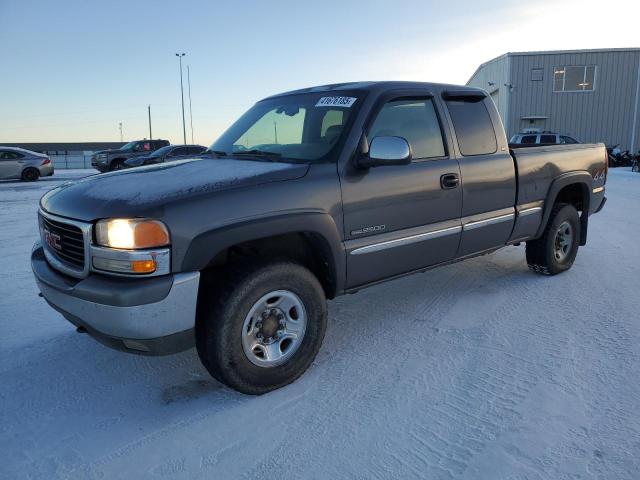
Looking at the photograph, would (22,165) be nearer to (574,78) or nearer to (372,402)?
(372,402)

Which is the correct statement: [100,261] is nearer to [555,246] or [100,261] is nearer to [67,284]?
[67,284]

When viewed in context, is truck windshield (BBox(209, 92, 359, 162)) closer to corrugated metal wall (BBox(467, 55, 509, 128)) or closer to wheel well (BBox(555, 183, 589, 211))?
wheel well (BBox(555, 183, 589, 211))

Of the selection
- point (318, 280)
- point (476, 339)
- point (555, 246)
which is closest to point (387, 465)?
point (318, 280)

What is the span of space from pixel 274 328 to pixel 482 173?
7.38 ft

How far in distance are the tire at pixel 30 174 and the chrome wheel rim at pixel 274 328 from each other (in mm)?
19934

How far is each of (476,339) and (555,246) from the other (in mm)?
2164

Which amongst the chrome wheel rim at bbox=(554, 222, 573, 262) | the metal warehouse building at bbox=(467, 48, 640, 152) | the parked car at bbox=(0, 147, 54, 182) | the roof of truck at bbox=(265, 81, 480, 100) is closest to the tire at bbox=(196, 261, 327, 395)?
the roof of truck at bbox=(265, 81, 480, 100)

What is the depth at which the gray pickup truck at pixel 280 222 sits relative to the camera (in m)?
2.50

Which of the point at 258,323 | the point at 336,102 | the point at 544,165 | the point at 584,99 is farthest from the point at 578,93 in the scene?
the point at 258,323

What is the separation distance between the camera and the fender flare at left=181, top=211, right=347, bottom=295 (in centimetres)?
254

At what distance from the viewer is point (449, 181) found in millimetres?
3762

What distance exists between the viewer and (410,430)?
8.17 ft

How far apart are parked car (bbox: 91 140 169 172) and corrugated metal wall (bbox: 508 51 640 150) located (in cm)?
2121

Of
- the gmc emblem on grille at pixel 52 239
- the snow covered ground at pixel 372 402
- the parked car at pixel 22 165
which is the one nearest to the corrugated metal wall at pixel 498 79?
the parked car at pixel 22 165
